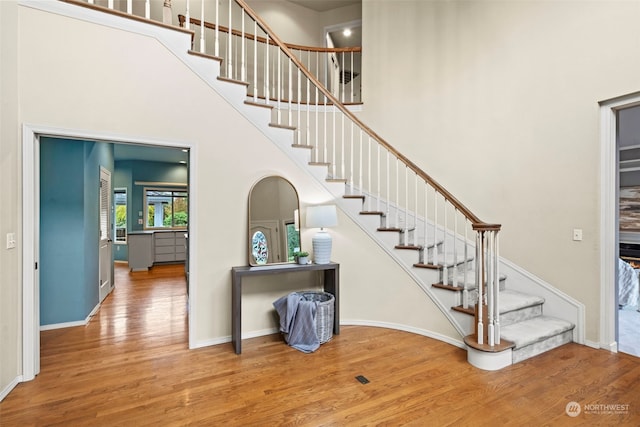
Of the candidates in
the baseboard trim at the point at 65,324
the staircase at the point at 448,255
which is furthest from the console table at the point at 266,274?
the baseboard trim at the point at 65,324

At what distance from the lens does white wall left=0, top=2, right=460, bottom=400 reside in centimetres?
243

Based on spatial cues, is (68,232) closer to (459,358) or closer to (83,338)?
(83,338)

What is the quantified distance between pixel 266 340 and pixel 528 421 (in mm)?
2240

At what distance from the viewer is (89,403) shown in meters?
2.21

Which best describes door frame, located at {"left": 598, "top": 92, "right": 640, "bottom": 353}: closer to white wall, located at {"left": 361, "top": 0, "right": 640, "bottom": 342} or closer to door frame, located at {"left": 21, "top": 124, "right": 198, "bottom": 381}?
white wall, located at {"left": 361, "top": 0, "right": 640, "bottom": 342}

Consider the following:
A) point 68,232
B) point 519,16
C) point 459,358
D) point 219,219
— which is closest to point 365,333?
point 459,358

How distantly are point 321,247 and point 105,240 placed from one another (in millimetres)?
3731

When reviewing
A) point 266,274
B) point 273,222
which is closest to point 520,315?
point 266,274

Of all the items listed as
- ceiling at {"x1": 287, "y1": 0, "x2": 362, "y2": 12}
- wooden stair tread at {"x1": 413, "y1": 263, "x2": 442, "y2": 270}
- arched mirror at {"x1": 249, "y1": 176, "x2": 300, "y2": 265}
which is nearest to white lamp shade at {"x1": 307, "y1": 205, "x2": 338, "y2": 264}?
arched mirror at {"x1": 249, "y1": 176, "x2": 300, "y2": 265}

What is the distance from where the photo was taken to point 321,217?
3379 mm

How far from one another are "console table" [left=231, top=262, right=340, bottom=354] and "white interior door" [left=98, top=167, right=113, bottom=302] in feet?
8.97

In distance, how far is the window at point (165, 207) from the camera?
907cm

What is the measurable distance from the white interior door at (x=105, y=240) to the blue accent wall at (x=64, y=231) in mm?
810

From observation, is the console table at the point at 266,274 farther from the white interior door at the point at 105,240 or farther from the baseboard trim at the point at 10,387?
the white interior door at the point at 105,240
